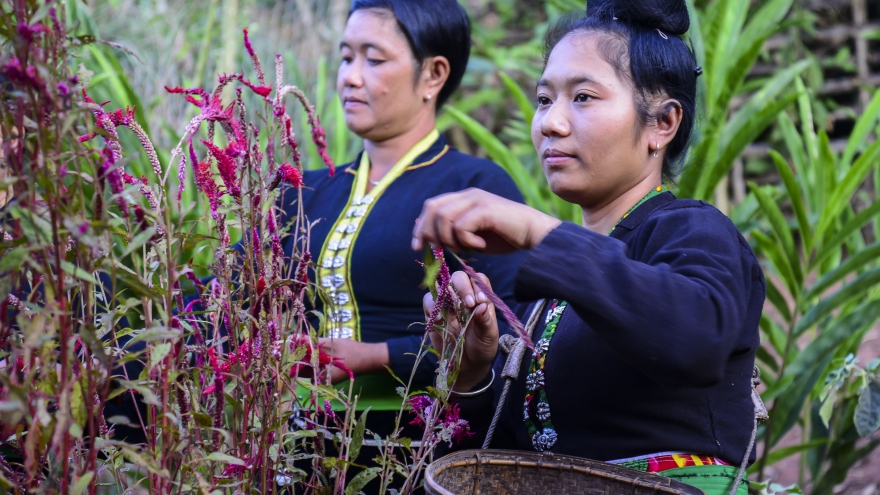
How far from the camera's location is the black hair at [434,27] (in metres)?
2.15

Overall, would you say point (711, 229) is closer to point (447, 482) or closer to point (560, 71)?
point (560, 71)

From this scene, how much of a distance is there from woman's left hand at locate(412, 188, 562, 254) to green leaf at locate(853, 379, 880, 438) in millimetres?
1320

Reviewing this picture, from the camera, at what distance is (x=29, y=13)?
87 centimetres

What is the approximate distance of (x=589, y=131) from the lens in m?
1.39

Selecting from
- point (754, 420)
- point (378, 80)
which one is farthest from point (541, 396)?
point (378, 80)

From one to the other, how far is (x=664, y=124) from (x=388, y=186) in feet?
2.60

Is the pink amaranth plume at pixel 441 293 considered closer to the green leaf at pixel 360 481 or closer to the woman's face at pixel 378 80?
the green leaf at pixel 360 481

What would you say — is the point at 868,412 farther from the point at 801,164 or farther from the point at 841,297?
the point at 801,164

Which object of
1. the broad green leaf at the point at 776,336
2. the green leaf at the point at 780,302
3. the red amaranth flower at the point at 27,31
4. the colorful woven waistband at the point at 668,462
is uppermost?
the red amaranth flower at the point at 27,31

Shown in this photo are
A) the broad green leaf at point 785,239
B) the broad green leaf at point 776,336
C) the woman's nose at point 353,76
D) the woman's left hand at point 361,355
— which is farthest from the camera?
the broad green leaf at point 776,336

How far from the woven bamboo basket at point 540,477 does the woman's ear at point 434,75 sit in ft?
3.92

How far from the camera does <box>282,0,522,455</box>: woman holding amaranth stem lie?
188 centimetres

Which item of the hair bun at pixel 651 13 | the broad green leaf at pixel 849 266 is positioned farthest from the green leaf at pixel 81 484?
the broad green leaf at pixel 849 266

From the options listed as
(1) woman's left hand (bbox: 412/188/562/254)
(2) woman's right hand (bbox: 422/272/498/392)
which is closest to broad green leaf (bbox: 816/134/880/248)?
(2) woman's right hand (bbox: 422/272/498/392)
